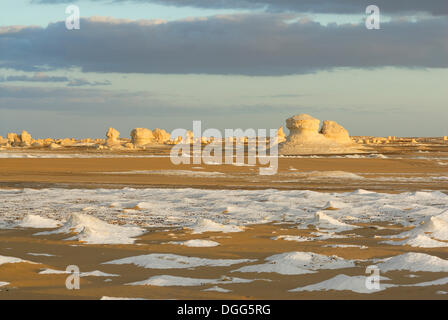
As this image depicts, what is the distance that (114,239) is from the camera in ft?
37.6

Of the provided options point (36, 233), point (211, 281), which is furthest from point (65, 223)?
point (211, 281)

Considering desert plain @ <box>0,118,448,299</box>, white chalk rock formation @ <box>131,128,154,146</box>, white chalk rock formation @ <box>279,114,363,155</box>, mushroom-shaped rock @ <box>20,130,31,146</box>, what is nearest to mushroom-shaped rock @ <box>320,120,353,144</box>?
white chalk rock formation @ <box>279,114,363,155</box>

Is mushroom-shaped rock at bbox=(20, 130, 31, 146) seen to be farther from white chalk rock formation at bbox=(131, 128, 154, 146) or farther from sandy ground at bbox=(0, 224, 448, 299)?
sandy ground at bbox=(0, 224, 448, 299)

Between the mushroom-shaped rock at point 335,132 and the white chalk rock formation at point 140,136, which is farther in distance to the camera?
the white chalk rock formation at point 140,136

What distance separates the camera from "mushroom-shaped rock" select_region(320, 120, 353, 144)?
73.6 metres

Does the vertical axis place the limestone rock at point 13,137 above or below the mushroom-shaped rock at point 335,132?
below

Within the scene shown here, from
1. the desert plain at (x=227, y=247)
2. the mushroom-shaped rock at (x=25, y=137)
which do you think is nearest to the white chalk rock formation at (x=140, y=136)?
the mushroom-shaped rock at (x=25, y=137)

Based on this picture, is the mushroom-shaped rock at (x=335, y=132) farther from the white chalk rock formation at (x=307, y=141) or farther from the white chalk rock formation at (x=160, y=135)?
the white chalk rock formation at (x=160, y=135)

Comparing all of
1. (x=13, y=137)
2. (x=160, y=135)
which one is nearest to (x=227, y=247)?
(x=160, y=135)

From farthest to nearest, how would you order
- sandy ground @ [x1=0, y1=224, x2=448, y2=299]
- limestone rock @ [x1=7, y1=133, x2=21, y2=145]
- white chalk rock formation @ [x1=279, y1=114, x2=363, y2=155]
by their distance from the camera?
1. limestone rock @ [x1=7, y1=133, x2=21, y2=145]
2. white chalk rock formation @ [x1=279, y1=114, x2=363, y2=155]
3. sandy ground @ [x1=0, y1=224, x2=448, y2=299]

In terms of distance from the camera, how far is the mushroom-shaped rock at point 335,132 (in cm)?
7362

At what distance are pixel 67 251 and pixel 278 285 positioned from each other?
4315 millimetres
